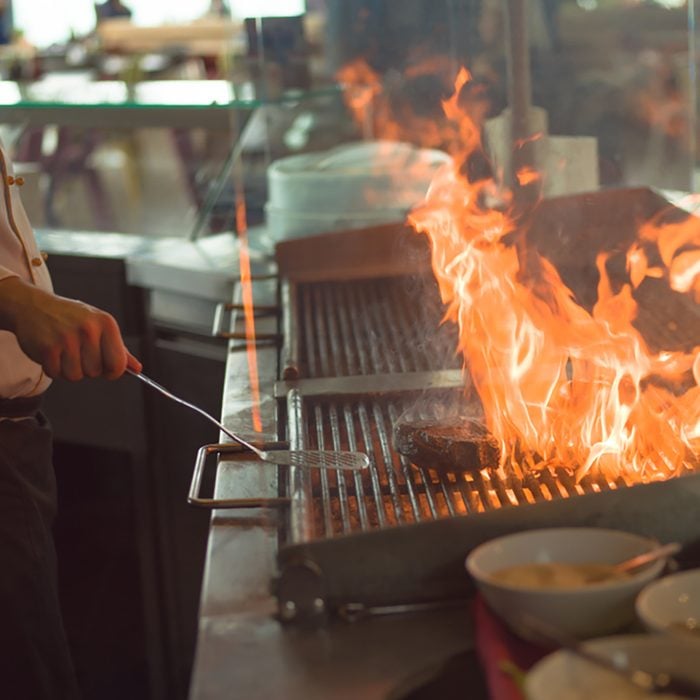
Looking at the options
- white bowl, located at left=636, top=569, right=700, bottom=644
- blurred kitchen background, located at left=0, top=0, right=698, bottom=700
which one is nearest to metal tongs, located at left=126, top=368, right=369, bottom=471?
white bowl, located at left=636, top=569, right=700, bottom=644

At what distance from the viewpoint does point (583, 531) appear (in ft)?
4.07

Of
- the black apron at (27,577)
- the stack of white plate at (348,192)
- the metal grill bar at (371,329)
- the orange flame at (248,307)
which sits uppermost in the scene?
the stack of white plate at (348,192)

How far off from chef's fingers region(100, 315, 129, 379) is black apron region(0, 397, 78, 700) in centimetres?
50

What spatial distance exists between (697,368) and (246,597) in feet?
3.17

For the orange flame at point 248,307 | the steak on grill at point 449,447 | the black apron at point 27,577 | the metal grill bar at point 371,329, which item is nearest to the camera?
the steak on grill at point 449,447

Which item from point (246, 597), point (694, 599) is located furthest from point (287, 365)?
point (694, 599)

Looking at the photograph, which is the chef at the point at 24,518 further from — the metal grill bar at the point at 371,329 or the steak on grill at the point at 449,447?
the steak on grill at the point at 449,447

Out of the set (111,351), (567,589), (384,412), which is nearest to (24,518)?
(111,351)

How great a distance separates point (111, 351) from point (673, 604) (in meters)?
0.83

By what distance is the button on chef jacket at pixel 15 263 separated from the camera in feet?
6.40

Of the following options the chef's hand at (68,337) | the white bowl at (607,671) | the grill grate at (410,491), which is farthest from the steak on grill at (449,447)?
the white bowl at (607,671)

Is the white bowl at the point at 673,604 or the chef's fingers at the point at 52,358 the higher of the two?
→ the chef's fingers at the point at 52,358

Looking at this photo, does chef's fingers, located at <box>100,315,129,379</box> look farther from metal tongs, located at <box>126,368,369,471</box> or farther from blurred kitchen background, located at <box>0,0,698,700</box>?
blurred kitchen background, located at <box>0,0,698,700</box>

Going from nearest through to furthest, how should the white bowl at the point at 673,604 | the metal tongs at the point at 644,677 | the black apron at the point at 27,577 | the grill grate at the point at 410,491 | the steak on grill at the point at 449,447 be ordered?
1. the metal tongs at the point at 644,677
2. the white bowl at the point at 673,604
3. the grill grate at the point at 410,491
4. the steak on grill at the point at 449,447
5. the black apron at the point at 27,577
